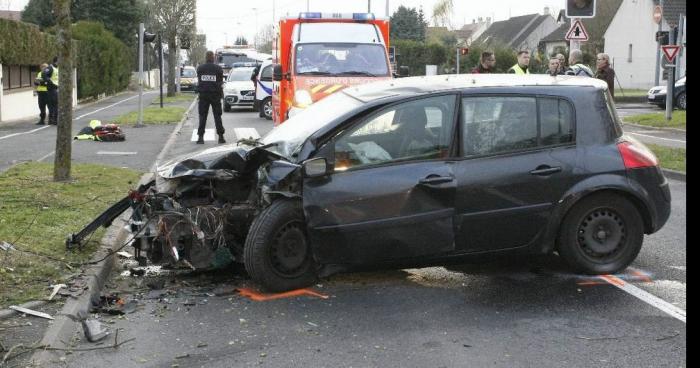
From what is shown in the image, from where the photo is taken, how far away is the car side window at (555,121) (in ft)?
21.1

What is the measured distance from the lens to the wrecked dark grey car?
19.7 feet

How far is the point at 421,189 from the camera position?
19.8 feet

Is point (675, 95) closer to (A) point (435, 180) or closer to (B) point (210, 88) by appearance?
(B) point (210, 88)

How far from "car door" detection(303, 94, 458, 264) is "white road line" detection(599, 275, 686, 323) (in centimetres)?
136

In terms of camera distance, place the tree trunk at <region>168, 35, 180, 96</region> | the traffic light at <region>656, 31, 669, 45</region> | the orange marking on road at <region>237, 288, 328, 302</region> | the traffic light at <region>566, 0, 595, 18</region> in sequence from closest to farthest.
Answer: the orange marking on road at <region>237, 288, 328, 302</region> < the traffic light at <region>566, 0, 595, 18</region> < the traffic light at <region>656, 31, 669, 45</region> < the tree trunk at <region>168, 35, 180, 96</region>

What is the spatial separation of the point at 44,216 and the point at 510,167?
4.80 meters

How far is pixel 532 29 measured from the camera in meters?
87.6

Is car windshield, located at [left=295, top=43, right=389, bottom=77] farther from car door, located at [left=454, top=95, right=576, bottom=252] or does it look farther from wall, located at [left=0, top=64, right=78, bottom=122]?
wall, located at [left=0, top=64, right=78, bottom=122]

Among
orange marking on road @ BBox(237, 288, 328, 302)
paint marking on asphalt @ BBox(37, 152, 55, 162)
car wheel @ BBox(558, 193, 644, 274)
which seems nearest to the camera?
orange marking on road @ BBox(237, 288, 328, 302)

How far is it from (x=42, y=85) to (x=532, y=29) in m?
71.6

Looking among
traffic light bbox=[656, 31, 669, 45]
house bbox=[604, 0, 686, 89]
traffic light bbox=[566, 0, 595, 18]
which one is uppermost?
house bbox=[604, 0, 686, 89]

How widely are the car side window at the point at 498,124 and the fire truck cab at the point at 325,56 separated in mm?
8302

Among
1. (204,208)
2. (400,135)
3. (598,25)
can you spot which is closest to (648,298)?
(400,135)

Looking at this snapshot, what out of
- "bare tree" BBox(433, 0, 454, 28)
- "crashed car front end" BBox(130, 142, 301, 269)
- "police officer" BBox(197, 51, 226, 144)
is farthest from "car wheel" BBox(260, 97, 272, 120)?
"bare tree" BBox(433, 0, 454, 28)
